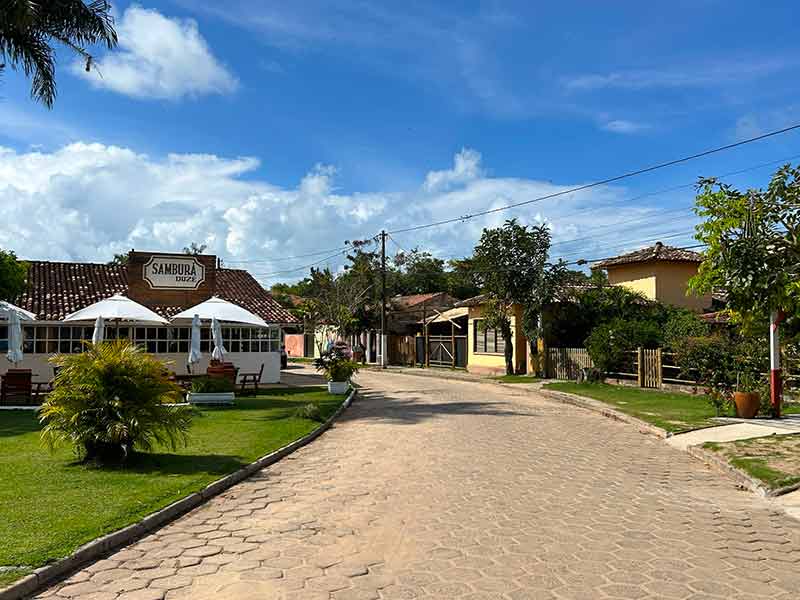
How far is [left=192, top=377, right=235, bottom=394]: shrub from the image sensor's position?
63.2 ft

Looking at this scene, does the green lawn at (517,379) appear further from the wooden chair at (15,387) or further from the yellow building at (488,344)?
the wooden chair at (15,387)

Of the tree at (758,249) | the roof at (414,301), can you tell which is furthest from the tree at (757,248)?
the roof at (414,301)

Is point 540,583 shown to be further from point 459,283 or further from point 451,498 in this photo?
point 459,283

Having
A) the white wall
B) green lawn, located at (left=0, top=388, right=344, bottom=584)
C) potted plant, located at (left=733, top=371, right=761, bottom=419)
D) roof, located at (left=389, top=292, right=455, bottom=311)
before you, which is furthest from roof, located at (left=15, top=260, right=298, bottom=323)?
roof, located at (left=389, top=292, right=455, bottom=311)

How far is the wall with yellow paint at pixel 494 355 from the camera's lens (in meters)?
34.1

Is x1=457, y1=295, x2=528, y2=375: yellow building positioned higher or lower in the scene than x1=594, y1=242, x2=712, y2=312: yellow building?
lower

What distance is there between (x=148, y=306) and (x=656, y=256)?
2186 cm

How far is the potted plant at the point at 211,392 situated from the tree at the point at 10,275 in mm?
6122

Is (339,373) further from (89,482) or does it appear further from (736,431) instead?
(89,482)

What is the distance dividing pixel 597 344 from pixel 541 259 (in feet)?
18.6

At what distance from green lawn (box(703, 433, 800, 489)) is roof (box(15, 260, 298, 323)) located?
18.9 m

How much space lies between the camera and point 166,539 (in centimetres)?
701

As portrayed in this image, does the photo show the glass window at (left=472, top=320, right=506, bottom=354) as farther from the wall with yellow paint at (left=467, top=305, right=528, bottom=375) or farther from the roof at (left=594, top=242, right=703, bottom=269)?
the roof at (left=594, top=242, right=703, bottom=269)

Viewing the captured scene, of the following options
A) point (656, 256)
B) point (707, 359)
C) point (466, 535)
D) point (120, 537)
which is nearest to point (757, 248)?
point (466, 535)
